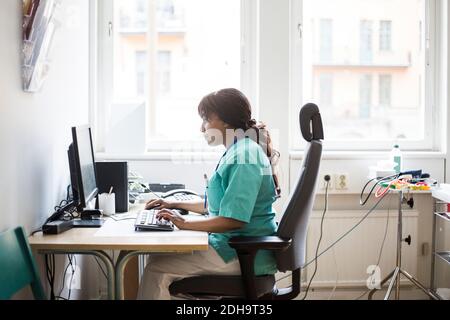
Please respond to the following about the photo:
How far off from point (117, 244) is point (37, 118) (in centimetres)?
67

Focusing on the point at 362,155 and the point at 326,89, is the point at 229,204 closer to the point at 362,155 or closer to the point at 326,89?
the point at 362,155

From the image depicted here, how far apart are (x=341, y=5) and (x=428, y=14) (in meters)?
0.55

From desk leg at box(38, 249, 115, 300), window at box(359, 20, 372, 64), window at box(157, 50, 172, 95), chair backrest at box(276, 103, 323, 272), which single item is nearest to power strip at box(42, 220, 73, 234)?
desk leg at box(38, 249, 115, 300)

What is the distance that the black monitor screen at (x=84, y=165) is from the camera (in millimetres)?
2012

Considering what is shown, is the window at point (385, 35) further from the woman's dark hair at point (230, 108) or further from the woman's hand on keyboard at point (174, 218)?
the woman's hand on keyboard at point (174, 218)

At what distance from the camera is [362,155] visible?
3098 mm

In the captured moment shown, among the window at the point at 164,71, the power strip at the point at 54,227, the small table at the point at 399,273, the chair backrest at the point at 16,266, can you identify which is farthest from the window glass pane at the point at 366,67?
the chair backrest at the point at 16,266

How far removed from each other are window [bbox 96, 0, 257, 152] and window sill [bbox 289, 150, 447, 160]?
472 mm

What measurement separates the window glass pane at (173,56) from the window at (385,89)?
0.91 meters

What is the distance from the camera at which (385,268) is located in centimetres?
315

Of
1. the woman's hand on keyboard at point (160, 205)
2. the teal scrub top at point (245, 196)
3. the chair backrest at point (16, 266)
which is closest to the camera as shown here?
the chair backrest at point (16, 266)
